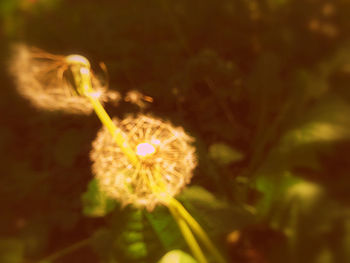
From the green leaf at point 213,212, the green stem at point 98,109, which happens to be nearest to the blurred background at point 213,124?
the green leaf at point 213,212

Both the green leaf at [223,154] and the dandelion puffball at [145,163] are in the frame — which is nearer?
the dandelion puffball at [145,163]

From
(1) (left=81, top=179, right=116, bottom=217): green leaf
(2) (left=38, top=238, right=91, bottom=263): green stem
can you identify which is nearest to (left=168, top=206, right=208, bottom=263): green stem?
(1) (left=81, top=179, right=116, bottom=217): green leaf

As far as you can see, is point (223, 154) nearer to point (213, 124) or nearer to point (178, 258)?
point (213, 124)

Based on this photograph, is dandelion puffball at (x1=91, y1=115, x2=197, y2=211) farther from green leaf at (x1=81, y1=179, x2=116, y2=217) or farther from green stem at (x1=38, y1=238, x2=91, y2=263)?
green stem at (x1=38, y1=238, x2=91, y2=263)

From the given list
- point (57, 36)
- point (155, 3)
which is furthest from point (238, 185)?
point (57, 36)

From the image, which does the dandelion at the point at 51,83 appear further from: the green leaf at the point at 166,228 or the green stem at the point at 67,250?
the green stem at the point at 67,250

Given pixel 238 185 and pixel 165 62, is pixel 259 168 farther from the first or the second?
pixel 165 62
